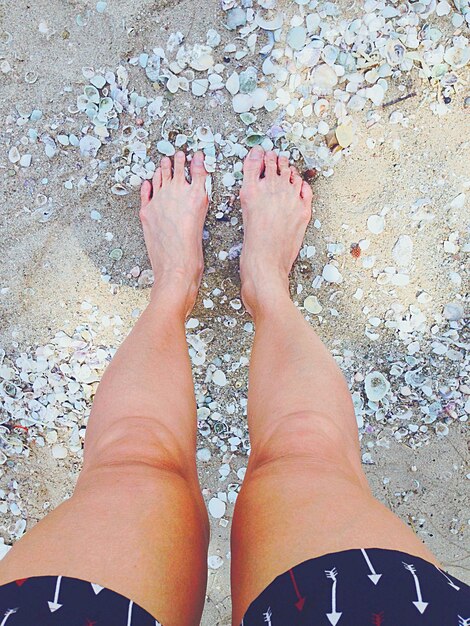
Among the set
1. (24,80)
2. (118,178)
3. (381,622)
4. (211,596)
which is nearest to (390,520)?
(381,622)

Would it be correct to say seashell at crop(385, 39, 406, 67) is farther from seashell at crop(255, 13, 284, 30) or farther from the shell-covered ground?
seashell at crop(255, 13, 284, 30)

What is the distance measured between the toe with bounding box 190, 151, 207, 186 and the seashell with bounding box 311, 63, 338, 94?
341mm

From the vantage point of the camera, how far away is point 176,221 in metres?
1.46

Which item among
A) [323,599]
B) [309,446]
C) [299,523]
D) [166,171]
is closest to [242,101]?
[166,171]

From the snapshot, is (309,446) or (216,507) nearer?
(309,446)

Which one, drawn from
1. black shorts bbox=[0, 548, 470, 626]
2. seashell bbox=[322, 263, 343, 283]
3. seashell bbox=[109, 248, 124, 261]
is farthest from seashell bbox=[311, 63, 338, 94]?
black shorts bbox=[0, 548, 470, 626]

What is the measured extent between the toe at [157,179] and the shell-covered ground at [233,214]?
0.02 metres

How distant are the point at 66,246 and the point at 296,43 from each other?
0.79 meters

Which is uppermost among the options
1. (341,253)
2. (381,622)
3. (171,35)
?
(171,35)

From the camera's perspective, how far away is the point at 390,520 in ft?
2.89

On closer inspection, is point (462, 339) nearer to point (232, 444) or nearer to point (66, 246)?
point (232, 444)

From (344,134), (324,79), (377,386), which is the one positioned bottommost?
(377,386)

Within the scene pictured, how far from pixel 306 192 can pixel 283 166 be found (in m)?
0.09

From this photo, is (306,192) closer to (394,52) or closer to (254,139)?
(254,139)
